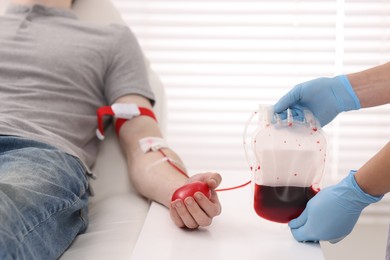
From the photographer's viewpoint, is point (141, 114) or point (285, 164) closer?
point (285, 164)

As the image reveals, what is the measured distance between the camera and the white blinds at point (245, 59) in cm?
226

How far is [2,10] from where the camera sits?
1.96 m

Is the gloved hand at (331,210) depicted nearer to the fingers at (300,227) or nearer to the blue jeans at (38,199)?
the fingers at (300,227)

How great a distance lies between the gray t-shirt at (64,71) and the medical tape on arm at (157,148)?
17 centimetres

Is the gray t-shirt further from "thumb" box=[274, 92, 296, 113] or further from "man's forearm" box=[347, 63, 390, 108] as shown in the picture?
"man's forearm" box=[347, 63, 390, 108]

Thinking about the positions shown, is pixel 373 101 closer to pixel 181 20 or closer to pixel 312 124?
pixel 312 124

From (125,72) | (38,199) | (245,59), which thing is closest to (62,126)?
(125,72)

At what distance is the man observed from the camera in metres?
1.12

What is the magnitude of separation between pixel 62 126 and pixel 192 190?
1.68 ft

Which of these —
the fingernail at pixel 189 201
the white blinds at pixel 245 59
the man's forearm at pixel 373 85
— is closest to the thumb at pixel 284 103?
the man's forearm at pixel 373 85

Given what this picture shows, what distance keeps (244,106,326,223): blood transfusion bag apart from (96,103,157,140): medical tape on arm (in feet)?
1.54

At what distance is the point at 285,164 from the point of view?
1159mm

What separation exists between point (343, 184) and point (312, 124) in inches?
6.2

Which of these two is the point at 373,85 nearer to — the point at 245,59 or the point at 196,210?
the point at 196,210
